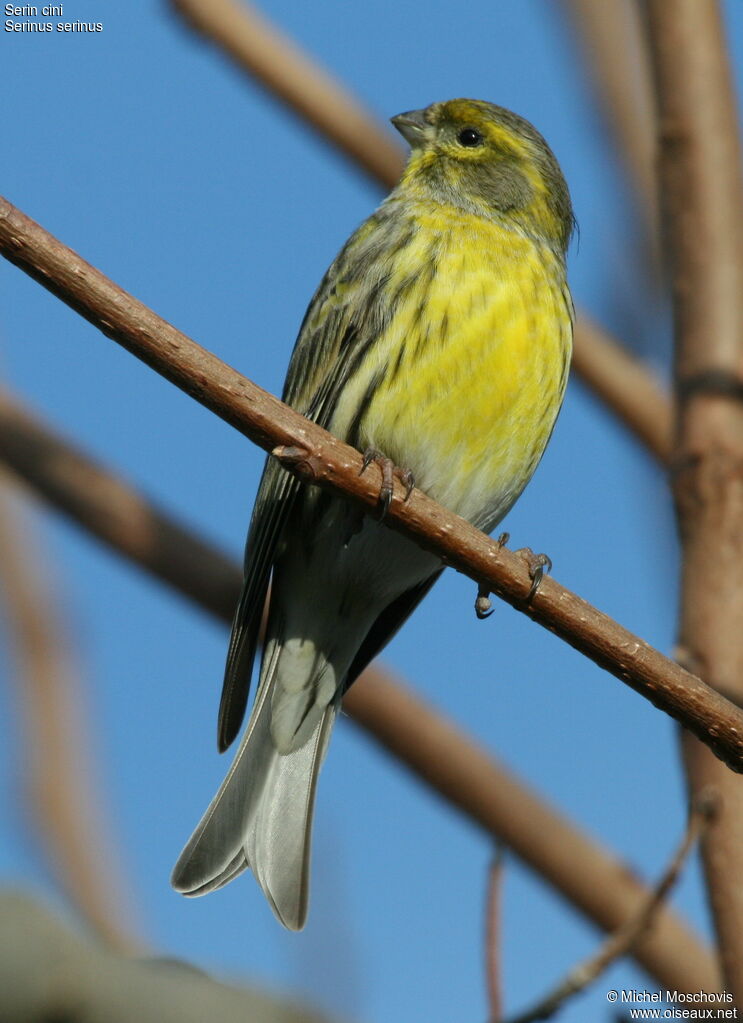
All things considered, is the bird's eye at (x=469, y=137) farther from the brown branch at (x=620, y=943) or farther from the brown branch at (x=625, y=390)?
the brown branch at (x=620, y=943)

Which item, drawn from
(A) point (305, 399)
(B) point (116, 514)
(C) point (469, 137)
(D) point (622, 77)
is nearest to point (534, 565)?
(A) point (305, 399)

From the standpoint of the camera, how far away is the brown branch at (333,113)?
4.92m

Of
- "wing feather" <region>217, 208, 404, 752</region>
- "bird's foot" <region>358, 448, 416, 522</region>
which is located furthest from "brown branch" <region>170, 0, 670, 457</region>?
"bird's foot" <region>358, 448, 416, 522</region>

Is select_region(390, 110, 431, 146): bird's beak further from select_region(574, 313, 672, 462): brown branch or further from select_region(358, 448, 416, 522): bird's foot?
select_region(358, 448, 416, 522): bird's foot

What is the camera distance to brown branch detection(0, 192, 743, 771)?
2838 mm

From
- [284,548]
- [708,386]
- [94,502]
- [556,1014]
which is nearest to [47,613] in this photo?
[94,502]

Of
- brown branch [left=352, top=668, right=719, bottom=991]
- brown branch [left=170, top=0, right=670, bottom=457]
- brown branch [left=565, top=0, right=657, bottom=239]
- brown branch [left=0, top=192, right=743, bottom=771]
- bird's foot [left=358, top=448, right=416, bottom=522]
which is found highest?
brown branch [left=565, top=0, right=657, bottom=239]

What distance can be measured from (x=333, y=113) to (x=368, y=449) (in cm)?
198

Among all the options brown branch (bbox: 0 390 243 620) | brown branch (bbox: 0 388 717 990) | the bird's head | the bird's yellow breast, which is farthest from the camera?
the bird's head

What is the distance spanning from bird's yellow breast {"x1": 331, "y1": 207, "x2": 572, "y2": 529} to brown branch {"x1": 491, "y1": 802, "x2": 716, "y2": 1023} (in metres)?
1.56

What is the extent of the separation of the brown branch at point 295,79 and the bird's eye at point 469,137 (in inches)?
10.1

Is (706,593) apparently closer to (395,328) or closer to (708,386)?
(708,386)

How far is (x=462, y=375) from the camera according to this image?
411 centimetres

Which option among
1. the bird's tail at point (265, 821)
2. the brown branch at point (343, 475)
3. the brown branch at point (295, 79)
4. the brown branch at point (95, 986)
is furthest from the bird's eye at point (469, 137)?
the brown branch at point (95, 986)
